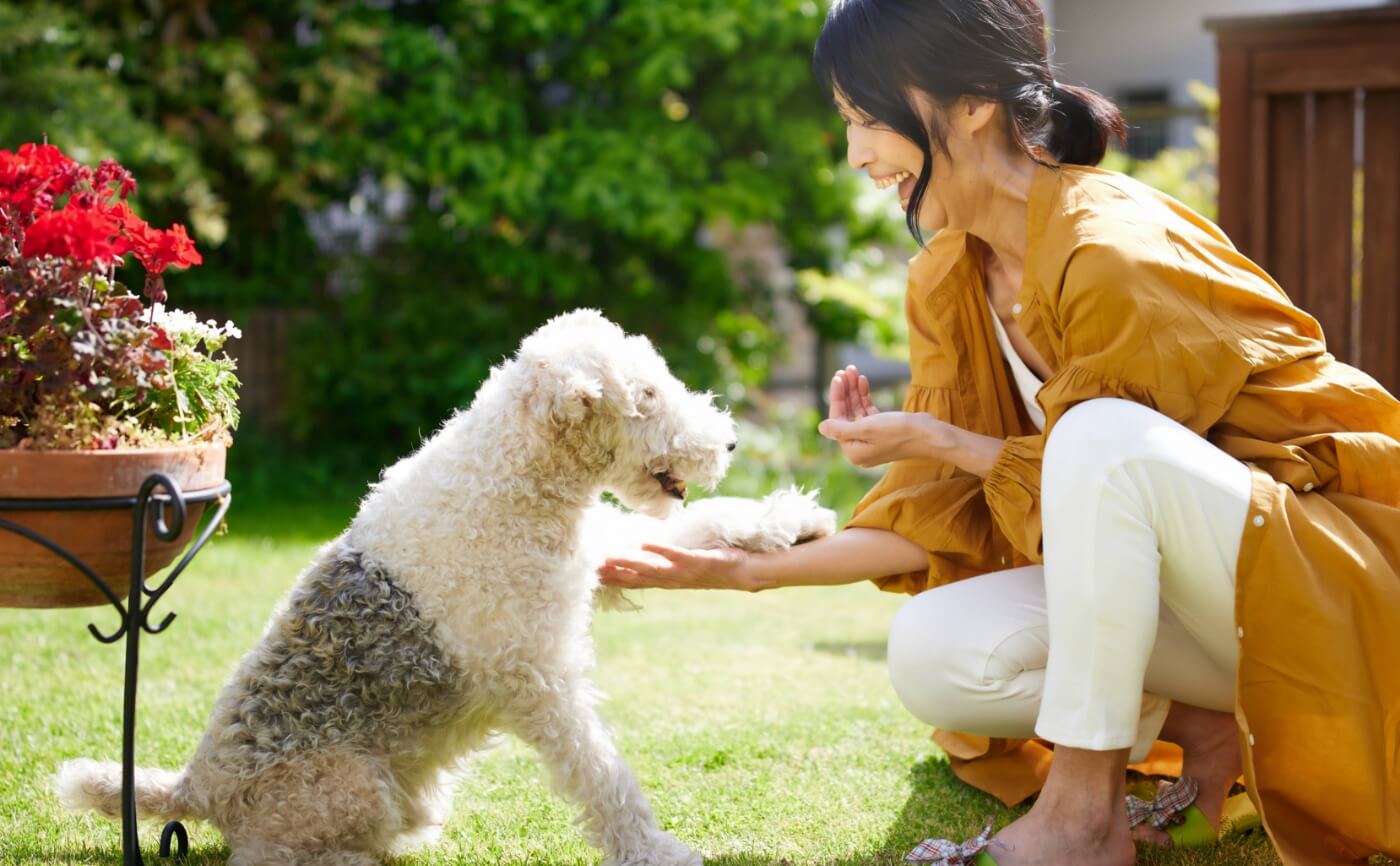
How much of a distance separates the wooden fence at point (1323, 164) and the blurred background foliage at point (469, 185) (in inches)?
127

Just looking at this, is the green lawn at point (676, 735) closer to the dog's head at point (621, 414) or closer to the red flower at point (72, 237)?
the dog's head at point (621, 414)

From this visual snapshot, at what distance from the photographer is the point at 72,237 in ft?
7.67

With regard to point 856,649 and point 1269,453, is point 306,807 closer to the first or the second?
point 1269,453

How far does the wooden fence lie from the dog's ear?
347 cm

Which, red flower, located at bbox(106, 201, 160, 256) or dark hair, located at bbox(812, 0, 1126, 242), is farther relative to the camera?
dark hair, located at bbox(812, 0, 1126, 242)

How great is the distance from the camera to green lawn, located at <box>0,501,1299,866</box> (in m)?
2.86

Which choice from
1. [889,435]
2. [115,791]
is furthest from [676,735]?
[115,791]

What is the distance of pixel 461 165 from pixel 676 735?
5.25m

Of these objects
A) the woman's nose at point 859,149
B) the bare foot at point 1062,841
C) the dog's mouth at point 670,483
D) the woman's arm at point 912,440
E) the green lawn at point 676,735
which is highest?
the woman's nose at point 859,149

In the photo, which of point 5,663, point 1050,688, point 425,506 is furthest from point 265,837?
point 5,663

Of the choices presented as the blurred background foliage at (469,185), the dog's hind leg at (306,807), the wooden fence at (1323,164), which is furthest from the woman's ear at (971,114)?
the blurred background foliage at (469,185)

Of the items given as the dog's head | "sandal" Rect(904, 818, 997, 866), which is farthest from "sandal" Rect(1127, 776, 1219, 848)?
the dog's head

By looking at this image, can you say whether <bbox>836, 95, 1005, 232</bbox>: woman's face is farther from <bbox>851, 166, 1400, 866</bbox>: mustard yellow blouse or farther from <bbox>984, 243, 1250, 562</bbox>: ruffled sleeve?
<bbox>984, 243, 1250, 562</bbox>: ruffled sleeve

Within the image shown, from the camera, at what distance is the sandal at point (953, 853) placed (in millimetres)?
2564
